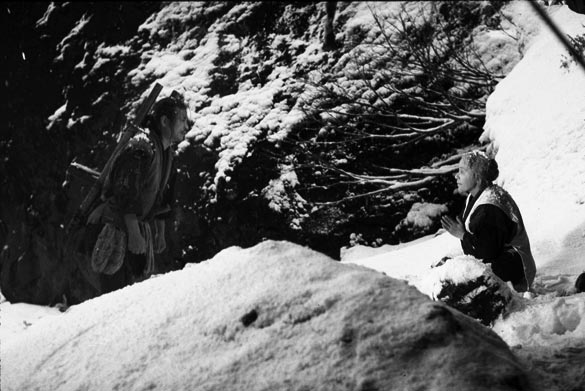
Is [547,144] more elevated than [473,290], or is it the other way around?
[473,290]

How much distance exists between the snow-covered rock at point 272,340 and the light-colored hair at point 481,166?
2.29m

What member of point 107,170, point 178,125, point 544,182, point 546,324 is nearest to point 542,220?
point 544,182

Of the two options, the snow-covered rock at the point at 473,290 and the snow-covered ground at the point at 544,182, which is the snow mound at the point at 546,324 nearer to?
the snow-covered ground at the point at 544,182

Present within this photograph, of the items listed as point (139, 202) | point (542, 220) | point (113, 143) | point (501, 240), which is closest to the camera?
point (501, 240)

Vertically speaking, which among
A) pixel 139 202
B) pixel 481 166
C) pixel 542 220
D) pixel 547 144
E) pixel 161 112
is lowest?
pixel 139 202

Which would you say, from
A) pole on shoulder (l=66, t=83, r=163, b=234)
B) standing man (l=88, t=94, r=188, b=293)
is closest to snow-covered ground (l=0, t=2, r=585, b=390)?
standing man (l=88, t=94, r=188, b=293)

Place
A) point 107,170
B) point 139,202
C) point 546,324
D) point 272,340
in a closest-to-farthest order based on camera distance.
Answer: point 272,340
point 546,324
point 139,202
point 107,170

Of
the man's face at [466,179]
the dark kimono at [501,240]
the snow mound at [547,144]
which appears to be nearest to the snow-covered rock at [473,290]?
the dark kimono at [501,240]

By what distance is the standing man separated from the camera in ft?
25.8

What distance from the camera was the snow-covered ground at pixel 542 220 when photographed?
103 inches

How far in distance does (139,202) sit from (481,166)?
15.6 feet

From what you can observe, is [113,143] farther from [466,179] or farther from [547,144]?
[466,179]

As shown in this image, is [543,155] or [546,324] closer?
[546,324]

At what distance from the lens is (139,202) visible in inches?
314
